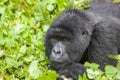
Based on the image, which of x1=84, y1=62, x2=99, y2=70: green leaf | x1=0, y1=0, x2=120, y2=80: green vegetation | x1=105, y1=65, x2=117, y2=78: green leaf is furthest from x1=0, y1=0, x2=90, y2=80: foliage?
x1=105, y1=65, x2=117, y2=78: green leaf

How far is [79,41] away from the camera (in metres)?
5.57

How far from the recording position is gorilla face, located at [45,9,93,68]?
544 cm

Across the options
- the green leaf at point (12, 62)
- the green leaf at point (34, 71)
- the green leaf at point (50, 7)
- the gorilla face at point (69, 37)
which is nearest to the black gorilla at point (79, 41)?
the gorilla face at point (69, 37)

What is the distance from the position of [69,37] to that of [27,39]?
105cm

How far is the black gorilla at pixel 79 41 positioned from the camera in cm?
539

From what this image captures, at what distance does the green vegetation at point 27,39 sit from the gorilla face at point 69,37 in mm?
278

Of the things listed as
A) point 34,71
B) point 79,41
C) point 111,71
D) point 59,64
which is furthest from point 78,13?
point 111,71

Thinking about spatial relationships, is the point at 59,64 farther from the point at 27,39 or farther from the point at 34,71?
the point at 27,39

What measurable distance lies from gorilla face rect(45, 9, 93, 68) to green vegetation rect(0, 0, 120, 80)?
11.0 inches

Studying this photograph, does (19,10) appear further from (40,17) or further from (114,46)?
(114,46)

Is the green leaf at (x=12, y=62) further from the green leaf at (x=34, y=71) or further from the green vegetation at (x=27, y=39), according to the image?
the green leaf at (x=34, y=71)

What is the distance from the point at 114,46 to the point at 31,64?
1.09 metres

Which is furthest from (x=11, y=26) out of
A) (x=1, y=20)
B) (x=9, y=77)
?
(x=9, y=77)

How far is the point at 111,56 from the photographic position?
17.7ft
